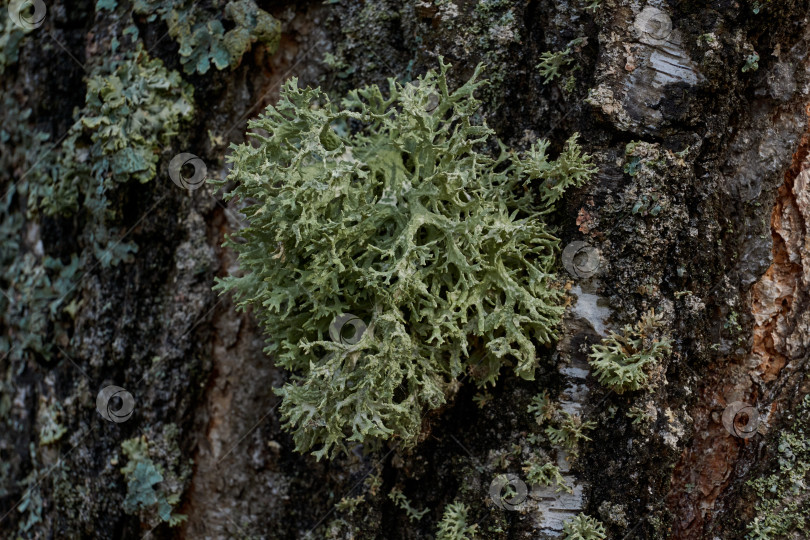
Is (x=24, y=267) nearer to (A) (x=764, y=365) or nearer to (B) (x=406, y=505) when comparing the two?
(B) (x=406, y=505)

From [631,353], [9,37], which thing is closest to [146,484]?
[631,353]

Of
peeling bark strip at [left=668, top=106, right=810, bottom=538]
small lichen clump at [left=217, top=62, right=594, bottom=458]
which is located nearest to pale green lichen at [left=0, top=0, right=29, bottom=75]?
small lichen clump at [left=217, top=62, right=594, bottom=458]

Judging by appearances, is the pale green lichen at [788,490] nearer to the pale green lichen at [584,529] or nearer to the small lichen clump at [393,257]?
the pale green lichen at [584,529]

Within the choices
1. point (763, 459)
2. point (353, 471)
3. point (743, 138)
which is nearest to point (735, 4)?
point (743, 138)

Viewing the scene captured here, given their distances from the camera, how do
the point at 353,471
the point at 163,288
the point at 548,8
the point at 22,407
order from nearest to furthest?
the point at 548,8
the point at 353,471
the point at 163,288
the point at 22,407

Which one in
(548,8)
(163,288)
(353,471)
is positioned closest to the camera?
(548,8)

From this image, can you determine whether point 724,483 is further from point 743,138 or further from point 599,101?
point 599,101

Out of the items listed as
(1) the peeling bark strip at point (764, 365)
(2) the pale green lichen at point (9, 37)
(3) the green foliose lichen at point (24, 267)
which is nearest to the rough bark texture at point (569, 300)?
(1) the peeling bark strip at point (764, 365)
